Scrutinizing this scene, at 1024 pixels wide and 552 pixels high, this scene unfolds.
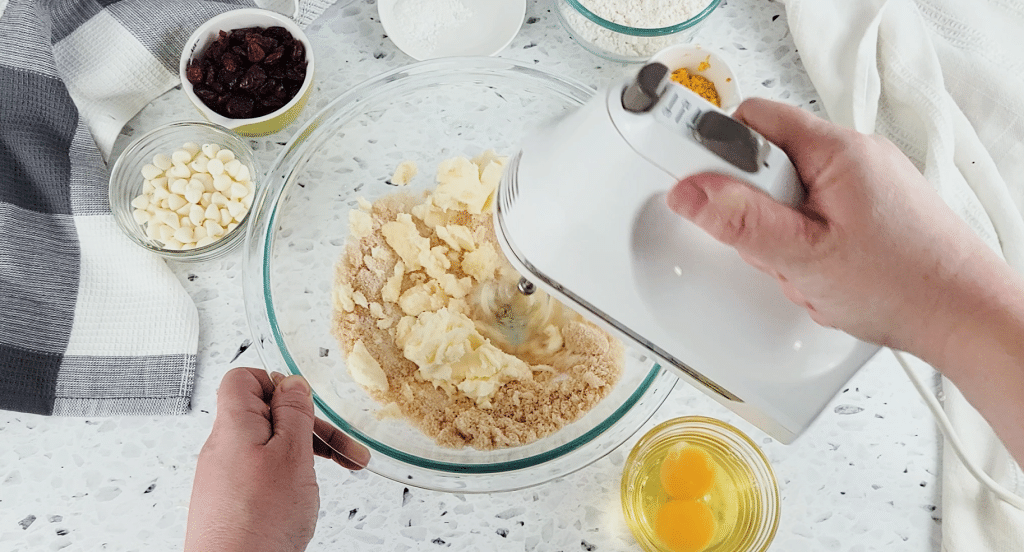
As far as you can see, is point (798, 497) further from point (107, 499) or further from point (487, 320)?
point (107, 499)

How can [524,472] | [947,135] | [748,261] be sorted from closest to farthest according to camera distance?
1. [748,261]
2. [524,472]
3. [947,135]

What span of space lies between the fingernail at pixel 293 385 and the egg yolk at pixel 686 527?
0.46 meters

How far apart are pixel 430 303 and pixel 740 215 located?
0.43 m

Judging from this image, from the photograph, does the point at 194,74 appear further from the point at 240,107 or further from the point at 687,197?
the point at 687,197

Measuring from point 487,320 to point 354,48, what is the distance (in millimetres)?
448

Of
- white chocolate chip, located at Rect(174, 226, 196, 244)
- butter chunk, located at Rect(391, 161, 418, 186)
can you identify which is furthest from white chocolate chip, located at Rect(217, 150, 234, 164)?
butter chunk, located at Rect(391, 161, 418, 186)

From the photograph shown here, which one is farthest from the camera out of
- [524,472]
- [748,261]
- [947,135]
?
[947,135]

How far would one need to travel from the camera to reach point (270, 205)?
2.79 feet

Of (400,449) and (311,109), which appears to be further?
(311,109)

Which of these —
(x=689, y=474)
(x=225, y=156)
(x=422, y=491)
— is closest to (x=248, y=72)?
(x=225, y=156)

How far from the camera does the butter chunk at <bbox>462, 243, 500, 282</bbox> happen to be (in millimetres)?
845

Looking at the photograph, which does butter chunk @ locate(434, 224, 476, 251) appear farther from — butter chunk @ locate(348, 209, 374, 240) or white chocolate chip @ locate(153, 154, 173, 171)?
white chocolate chip @ locate(153, 154, 173, 171)

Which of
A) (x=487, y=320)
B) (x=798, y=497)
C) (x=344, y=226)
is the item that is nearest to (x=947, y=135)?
(x=798, y=497)

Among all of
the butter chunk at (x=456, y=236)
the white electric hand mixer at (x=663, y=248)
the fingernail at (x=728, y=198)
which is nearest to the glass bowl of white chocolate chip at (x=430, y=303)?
the butter chunk at (x=456, y=236)
